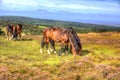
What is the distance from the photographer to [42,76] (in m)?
18.1

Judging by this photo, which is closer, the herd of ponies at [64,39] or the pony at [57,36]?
the herd of ponies at [64,39]

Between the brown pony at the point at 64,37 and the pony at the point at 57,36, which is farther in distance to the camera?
the pony at the point at 57,36

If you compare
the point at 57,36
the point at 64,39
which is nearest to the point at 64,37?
the point at 64,39

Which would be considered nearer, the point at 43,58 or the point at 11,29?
the point at 43,58

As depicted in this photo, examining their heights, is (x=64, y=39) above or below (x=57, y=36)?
below

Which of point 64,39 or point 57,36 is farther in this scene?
point 57,36

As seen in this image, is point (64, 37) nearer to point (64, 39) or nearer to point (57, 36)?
point (64, 39)

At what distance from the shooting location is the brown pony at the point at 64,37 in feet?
94.4

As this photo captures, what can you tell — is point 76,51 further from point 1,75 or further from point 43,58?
point 1,75

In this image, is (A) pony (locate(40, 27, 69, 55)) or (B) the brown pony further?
(A) pony (locate(40, 27, 69, 55))

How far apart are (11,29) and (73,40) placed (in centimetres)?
2352

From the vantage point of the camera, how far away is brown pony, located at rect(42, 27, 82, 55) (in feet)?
94.4

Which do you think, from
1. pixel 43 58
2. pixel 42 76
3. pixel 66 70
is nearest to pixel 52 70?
pixel 66 70

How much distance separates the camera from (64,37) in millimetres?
30391
